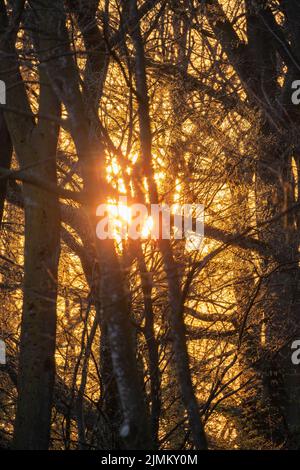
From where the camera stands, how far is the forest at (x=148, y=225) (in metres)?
7.36

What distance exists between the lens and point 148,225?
8383 millimetres

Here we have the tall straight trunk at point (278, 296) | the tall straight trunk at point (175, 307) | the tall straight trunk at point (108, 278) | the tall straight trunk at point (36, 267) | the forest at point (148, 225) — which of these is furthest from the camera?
the tall straight trunk at point (278, 296)

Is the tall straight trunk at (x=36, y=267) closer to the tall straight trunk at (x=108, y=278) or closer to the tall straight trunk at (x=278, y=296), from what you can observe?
the tall straight trunk at (x=108, y=278)

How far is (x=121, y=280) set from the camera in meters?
6.92

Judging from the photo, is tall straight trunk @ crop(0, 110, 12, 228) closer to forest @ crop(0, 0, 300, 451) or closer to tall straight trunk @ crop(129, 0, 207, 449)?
forest @ crop(0, 0, 300, 451)

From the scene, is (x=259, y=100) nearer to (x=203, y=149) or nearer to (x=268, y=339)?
(x=203, y=149)

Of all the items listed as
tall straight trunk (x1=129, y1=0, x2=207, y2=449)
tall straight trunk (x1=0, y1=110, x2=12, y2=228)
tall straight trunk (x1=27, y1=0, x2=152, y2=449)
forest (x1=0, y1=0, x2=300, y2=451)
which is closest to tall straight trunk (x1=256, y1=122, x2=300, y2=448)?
forest (x1=0, y1=0, x2=300, y2=451)

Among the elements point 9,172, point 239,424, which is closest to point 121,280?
point 9,172

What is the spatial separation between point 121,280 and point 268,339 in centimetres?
684

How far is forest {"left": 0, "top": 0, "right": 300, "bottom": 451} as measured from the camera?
7.36m

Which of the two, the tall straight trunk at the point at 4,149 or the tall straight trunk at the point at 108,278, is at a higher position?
the tall straight trunk at the point at 4,149

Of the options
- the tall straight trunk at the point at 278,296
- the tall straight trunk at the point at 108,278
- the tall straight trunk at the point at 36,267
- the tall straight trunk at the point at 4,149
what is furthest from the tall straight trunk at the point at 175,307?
the tall straight trunk at the point at 278,296

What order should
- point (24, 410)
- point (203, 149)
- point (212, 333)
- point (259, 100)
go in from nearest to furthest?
1. point (24, 410)
2. point (203, 149)
3. point (212, 333)
4. point (259, 100)

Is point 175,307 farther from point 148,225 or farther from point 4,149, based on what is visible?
point 4,149
